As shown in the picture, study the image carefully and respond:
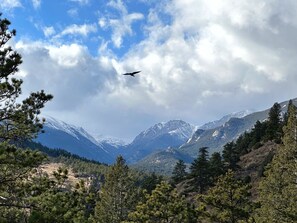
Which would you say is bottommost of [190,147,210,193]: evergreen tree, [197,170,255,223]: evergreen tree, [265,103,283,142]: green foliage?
[197,170,255,223]: evergreen tree

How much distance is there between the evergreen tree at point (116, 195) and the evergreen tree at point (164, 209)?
17913mm

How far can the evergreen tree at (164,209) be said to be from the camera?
101 feet

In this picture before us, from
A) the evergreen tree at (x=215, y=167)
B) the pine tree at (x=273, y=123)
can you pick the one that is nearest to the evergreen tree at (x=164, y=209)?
the evergreen tree at (x=215, y=167)

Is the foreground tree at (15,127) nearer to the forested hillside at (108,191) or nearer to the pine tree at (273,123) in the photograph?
the forested hillside at (108,191)

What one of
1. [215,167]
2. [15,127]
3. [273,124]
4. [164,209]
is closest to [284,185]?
[164,209]

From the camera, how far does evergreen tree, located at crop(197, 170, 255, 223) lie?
32.8m

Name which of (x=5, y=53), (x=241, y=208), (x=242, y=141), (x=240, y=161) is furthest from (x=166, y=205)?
(x=242, y=141)

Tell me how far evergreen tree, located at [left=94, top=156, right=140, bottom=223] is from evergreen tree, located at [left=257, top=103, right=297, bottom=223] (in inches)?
855

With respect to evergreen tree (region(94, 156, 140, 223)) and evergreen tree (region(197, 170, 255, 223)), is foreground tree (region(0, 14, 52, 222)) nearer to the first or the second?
evergreen tree (region(197, 170, 255, 223))

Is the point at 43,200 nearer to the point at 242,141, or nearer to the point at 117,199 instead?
the point at 117,199

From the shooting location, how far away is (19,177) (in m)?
17.5

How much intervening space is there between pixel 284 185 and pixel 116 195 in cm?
2450

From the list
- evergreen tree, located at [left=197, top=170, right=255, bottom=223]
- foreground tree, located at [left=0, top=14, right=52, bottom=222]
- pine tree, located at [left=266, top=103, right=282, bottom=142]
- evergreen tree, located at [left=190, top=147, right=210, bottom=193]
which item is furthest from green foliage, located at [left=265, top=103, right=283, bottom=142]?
foreground tree, located at [left=0, top=14, right=52, bottom=222]

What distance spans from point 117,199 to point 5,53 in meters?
35.6
